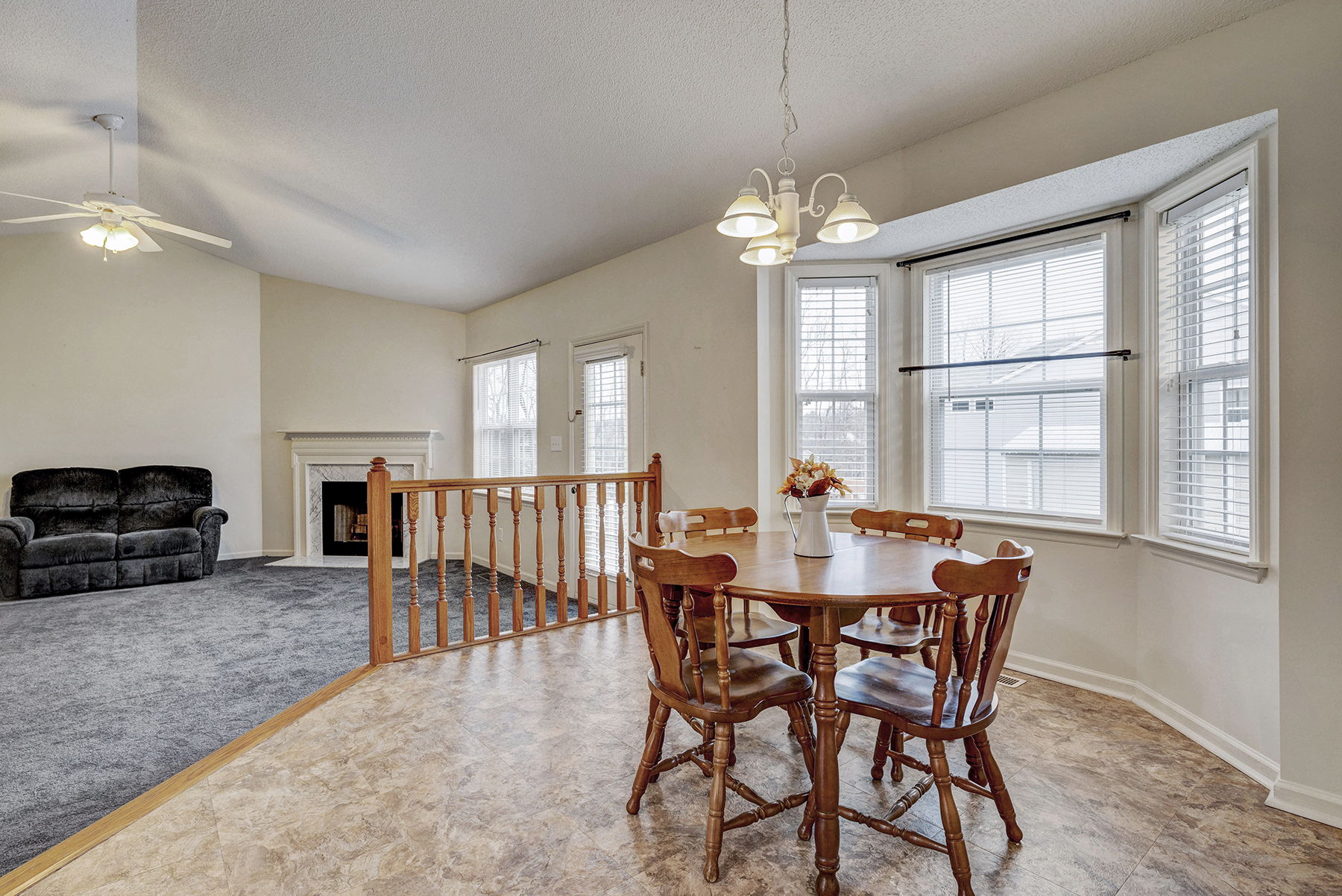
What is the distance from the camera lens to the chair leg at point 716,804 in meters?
1.63

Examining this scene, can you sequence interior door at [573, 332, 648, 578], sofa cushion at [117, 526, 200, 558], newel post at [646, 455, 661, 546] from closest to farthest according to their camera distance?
Answer: newel post at [646, 455, 661, 546] < interior door at [573, 332, 648, 578] < sofa cushion at [117, 526, 200, 558]

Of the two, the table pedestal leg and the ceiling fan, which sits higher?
the ceiling fan

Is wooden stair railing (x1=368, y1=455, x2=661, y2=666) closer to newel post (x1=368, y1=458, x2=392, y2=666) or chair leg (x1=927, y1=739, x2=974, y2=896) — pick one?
newel post (x1=368, y1=458, x2=392, y2=666)

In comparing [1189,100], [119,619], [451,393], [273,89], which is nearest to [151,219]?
[273,89]

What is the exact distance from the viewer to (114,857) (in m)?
1.71

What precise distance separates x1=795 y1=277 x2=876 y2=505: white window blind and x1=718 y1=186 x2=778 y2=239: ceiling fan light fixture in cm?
177

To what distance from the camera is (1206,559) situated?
2414mm

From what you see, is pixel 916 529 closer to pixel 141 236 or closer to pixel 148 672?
pixel 148 672

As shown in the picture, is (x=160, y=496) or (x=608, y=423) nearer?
(x=608, y=423)

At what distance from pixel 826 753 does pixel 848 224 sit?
1.52 m

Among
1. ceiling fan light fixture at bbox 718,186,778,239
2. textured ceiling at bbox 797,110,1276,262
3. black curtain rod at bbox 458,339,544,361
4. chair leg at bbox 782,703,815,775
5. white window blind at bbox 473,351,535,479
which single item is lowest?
chair leg at bbox 782,703,815,775

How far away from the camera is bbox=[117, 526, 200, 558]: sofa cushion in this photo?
17.4ft

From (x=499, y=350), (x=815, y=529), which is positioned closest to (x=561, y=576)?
(x=815, y=529)

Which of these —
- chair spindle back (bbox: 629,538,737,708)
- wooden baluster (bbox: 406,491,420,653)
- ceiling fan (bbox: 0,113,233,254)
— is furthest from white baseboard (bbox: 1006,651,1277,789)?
ceiling fan (bbox: 0,113,233,254)
